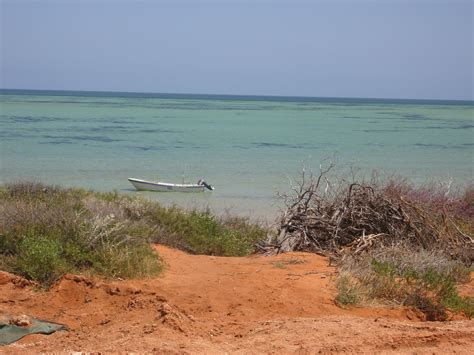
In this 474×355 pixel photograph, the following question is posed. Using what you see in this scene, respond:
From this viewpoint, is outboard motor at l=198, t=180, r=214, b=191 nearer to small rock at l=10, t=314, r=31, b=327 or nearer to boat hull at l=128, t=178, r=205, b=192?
boat hull at l=128, t=178, r=205, b=192

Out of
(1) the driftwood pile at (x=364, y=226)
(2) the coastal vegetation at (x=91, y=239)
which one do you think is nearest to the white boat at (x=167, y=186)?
(2) the coastal vegetation at (x=91, y=239)

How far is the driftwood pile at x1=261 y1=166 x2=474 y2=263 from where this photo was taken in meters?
10.7

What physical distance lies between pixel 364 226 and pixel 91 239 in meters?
4.38

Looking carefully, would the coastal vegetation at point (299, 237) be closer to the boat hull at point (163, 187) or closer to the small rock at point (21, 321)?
the small rock at point (21, 321)

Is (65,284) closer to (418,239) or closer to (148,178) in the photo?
(418,239)

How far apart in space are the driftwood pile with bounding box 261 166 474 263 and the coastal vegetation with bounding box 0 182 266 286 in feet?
3.08

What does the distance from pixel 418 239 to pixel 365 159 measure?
72.4 ft

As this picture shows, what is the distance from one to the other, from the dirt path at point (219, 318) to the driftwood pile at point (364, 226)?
6.05 feet

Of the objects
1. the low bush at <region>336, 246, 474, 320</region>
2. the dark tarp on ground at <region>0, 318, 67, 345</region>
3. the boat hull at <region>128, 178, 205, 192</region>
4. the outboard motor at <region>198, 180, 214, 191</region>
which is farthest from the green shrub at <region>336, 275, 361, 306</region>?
the outboard motor at <region>198, 180, 214, 191</region>

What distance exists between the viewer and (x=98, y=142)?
37.5 meters

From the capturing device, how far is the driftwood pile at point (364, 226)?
10734 millimetres

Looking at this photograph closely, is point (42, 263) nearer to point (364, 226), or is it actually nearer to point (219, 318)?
point (219, 318)

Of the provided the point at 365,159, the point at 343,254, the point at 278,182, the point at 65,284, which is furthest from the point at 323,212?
the point at 365,159

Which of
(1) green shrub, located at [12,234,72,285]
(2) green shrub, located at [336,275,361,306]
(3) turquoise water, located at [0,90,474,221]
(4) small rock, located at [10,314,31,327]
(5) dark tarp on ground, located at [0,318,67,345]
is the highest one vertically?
(1) green shrub, located at [12,234,72,285]
